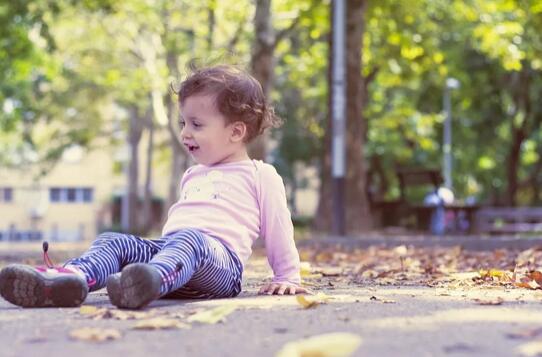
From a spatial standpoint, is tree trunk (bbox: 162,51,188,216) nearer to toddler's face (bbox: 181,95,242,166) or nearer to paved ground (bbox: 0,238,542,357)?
toddler's face (bbox: 181,95,242,166)

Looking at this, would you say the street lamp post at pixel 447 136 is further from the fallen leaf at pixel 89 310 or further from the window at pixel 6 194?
the window at pixel 6 194

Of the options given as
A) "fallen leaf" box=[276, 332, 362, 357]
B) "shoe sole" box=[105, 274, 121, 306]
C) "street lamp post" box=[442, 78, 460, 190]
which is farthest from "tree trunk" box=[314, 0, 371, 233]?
"street lamp post" box=[442, 78, 460, 190]

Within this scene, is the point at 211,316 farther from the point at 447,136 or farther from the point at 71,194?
the point at 71,194

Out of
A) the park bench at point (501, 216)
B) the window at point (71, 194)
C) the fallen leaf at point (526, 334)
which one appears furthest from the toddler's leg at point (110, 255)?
the window at point (71, 194)

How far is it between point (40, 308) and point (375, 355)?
74.1 inches

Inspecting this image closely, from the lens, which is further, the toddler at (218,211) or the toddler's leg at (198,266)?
the toddler at (218,211)

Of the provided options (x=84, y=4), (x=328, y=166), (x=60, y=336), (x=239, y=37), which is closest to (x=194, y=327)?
(x=60, y=336)

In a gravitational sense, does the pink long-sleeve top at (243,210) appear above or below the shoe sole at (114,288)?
above

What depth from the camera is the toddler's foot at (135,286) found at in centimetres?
413

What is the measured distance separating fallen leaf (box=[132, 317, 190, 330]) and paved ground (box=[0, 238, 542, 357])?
0.14ft


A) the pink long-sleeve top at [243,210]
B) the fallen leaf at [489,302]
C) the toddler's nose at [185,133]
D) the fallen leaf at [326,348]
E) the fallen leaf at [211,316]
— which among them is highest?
the toddler's nose at [185,133]

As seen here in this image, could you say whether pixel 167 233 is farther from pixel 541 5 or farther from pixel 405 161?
pixel 405 161

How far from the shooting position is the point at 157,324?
3.76 metres

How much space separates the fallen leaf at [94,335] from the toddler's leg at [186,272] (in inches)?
22.6
